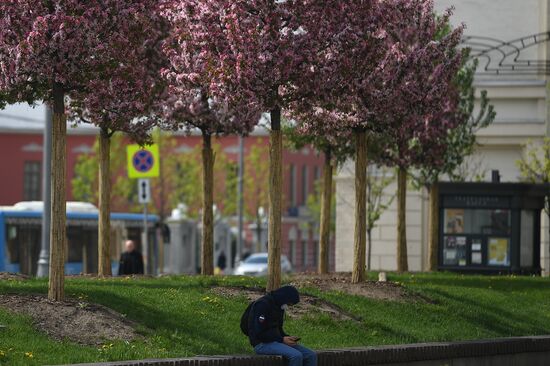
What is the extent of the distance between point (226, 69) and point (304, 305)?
11.9 ft

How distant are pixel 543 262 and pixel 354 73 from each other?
28.6 metres

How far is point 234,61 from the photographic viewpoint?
22391 millimetres

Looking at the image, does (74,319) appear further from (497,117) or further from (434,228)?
(497,117)

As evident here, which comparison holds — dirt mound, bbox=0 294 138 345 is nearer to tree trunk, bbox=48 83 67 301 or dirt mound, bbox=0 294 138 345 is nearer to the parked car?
tree trunk, bbox=48 83 67 301

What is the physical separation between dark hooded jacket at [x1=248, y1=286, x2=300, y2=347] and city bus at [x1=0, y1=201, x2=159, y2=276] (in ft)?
96.4

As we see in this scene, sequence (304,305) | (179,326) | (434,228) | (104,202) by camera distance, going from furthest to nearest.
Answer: (434,228), (104,202), (304,305), (179,326)

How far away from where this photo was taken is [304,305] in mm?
22672

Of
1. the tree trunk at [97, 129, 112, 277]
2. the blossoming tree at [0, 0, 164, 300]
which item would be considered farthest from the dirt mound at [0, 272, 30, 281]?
the blossoming tree at [0, 0, 164, 300]

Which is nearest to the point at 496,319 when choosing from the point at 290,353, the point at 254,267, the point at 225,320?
the point at 225,320

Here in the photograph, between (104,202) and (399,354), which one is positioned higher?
(104,202)

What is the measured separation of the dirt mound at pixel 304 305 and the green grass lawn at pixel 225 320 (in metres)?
0.21

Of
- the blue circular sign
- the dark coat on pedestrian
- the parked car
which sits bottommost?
the parked car

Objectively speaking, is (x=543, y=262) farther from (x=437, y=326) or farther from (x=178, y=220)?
(x=437, y=326)

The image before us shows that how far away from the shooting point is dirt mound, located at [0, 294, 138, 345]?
1788 cm
